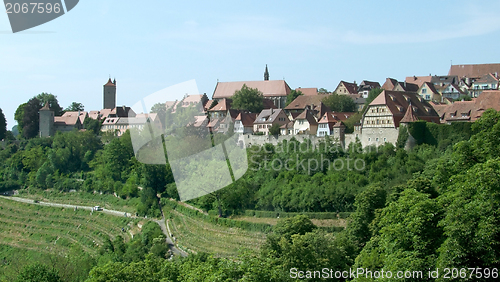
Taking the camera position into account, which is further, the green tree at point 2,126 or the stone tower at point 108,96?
the stone tower at point 108,96

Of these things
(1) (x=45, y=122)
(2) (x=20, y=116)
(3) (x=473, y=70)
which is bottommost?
(1) (x=45, y=122)

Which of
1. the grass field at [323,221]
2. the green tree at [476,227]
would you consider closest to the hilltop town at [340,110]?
the grass field at [323,221]

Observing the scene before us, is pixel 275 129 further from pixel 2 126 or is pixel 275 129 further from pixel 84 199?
pixel 2 126

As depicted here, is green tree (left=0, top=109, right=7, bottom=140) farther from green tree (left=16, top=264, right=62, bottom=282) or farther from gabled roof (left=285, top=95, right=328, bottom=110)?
green tree (left=16, top=264, right=62, bottom=282)

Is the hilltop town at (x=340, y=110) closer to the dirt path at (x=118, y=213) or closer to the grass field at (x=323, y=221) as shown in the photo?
the grass field at (x=323, y=221)

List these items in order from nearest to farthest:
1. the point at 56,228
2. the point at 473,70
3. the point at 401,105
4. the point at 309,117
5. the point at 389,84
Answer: the point at 401,105
the point at 309,117
the point at 56,228
the point at 389,84
the point at 473,70

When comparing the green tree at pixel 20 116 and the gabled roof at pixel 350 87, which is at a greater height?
the gabled roof at pixel 350 87

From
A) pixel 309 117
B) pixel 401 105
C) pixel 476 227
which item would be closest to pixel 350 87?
pixel 309 117

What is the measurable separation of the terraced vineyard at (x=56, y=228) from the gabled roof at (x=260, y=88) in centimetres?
2922

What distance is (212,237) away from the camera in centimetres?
3516

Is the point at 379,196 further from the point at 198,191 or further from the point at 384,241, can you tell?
the point at 198,191

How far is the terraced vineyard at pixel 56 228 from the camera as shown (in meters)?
42.3

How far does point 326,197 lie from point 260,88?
39.3 meters

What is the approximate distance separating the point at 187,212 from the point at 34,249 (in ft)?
42.6
